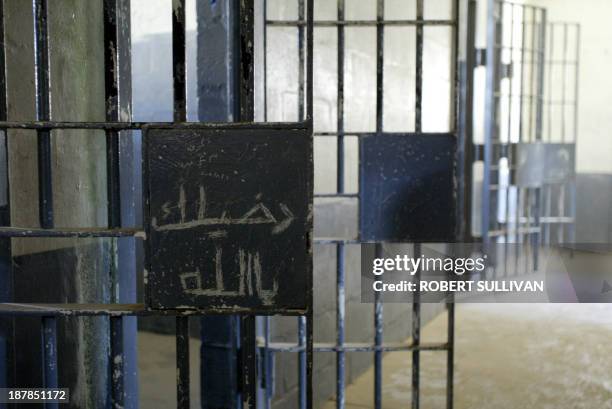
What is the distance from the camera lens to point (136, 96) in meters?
4.51

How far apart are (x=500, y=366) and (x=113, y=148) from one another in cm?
290

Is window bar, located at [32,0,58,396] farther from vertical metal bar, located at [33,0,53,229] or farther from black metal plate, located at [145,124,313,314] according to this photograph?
black metal plate, located at [145,124,313,314]

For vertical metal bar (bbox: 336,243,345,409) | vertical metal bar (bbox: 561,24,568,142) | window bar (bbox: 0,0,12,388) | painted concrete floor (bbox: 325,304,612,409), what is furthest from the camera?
vertical metal bar (bbox: 561,24,568,142)

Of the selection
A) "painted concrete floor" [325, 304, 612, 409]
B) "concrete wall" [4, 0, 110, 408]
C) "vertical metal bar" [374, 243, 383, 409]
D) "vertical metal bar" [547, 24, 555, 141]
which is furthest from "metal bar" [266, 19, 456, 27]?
"vertical metal bar" [547, 24, 555, 141]

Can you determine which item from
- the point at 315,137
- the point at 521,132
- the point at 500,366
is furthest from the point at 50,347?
the point at 521,132

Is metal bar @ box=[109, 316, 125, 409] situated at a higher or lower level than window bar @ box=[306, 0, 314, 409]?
lower

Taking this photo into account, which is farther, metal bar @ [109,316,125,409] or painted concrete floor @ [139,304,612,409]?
painted concrete floor @ [139,304,612,409]

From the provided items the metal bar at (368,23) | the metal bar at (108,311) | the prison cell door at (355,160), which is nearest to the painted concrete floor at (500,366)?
the prison cell door at (355,160)

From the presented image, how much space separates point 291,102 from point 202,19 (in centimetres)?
54

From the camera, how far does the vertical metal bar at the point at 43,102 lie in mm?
1163

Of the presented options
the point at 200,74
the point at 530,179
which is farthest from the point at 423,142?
the point at 530,179

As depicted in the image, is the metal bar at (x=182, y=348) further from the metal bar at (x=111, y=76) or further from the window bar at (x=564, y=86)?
the window bar at (x=564, y=86)

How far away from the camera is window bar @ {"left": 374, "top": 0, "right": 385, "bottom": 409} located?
7.50 feet

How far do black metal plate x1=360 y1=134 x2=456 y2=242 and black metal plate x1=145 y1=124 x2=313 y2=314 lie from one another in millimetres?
1308
